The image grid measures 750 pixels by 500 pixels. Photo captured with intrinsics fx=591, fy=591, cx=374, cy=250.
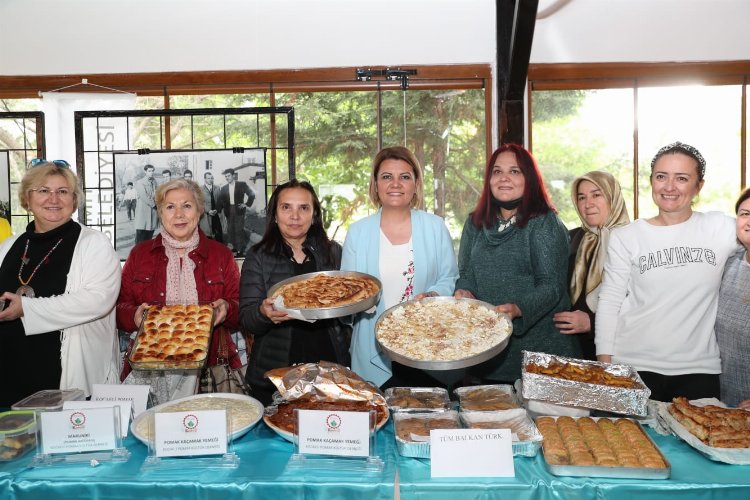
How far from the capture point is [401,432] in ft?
5.93

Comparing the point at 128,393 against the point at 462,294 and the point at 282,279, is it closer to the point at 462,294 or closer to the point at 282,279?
the point at 282,279

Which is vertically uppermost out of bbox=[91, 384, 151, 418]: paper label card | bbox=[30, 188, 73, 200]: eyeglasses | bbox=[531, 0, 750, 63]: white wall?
bbox=[531, 0, 750, 63]: white wall

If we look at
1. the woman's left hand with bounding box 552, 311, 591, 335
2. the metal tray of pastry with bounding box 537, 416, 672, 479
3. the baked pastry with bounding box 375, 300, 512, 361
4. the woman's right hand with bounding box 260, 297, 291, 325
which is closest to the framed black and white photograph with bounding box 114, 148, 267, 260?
the woman's right hand with bounding box 260, 297, 291, 325

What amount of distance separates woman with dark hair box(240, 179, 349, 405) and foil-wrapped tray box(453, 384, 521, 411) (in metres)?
0.80

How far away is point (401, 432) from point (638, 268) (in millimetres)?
1185

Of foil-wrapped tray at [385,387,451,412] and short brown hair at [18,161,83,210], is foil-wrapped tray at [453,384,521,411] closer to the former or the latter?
foil-wrapped tray at [385,387,451,412]

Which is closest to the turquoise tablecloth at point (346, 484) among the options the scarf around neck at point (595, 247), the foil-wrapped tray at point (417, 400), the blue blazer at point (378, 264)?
the foil-wrapped tray at point (417, 400)

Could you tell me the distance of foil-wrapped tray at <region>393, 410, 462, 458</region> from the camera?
5.70 feet

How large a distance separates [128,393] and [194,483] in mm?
575

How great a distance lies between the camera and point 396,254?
2.78 meters

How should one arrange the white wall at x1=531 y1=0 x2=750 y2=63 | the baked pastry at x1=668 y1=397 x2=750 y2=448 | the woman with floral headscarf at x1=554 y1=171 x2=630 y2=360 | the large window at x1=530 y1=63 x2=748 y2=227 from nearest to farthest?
1. the baked pastry at x1=668 y1=397 x2=750 y2=448
2. the woman with floral headscarf at x1=554 y1=171 x2=630 y2=360
3. the white wall at x1=531 y1=0 x2=750 y2=63
4. the large window at x1=530 y1=63 x2=748 y2=227

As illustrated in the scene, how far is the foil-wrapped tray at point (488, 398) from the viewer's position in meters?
1.97

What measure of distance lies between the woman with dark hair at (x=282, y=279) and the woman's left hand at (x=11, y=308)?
89 cm

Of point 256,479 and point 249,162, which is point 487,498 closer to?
point 256,479
